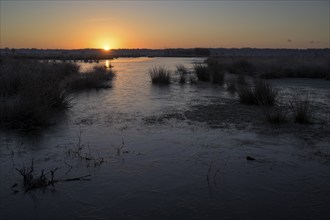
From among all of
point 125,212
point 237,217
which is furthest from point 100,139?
point 237,217

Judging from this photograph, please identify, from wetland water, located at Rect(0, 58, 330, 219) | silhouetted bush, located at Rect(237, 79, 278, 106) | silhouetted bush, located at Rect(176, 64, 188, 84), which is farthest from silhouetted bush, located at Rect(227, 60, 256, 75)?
wetland water, located at Rect(0, 58, 330, 219)

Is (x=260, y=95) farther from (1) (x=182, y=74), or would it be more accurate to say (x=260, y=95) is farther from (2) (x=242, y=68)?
(2) (x=242, y=68)

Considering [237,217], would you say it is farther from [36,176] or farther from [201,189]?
[36,176]

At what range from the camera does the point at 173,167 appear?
6801 mm

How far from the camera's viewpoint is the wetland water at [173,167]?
5090mm

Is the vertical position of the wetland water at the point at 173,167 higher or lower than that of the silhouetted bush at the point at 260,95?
lower

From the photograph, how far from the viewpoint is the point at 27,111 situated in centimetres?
992

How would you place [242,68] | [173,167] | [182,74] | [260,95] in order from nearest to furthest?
Result: [173,167], [260,95], [182,74], [242,68]

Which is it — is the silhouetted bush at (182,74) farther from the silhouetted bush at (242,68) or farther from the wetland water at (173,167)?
the wetland water at (173,167)

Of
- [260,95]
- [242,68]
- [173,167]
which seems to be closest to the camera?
[173,167]

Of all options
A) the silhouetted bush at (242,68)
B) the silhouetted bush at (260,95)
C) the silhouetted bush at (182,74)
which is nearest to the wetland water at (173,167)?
the silhouetted bush at (260,95)

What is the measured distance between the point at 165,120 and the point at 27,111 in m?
3.89

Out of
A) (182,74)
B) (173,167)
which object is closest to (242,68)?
(182,74)

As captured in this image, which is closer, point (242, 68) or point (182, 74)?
point (182, 74)
